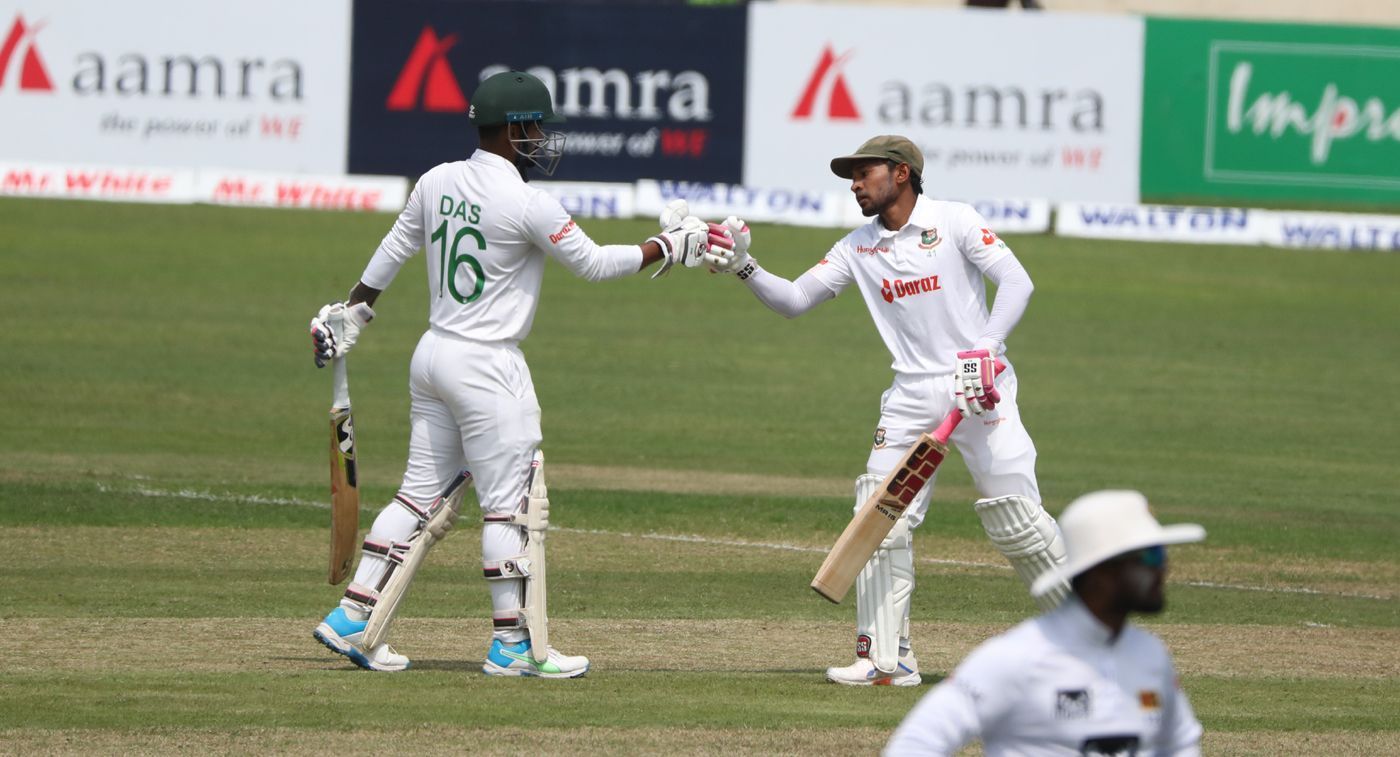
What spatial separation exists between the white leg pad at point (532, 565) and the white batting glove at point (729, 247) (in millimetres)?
1196

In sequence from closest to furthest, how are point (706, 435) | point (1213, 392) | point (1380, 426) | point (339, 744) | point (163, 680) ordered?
1. point (339, 744)
2. point (163, 680)
3. point (706, 435)
4. point (1380, 426)
5. point (1213, 392)

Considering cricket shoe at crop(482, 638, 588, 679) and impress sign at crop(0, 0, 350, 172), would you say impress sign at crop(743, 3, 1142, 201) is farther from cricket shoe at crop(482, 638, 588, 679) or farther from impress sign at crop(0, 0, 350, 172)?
cricket shoe at crop(482, 638, 588, 679)

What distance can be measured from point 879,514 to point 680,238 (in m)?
1.34

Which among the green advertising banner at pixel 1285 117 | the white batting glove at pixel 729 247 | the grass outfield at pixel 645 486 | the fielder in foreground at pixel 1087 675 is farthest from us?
the green advertising banner at pixel 1285 117

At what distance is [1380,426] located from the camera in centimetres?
1920

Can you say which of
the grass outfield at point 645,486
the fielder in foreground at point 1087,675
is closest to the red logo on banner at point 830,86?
the grass outfield at point 645,486

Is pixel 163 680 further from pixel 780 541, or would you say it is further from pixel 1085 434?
pixel 1085 434

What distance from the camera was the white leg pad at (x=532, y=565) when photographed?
8258 mm

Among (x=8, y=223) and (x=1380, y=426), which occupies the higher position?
(x=8, y=223)

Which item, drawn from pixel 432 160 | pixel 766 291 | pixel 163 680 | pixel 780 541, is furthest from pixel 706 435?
pixel 432 160

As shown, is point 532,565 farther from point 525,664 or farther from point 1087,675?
point 1087,675

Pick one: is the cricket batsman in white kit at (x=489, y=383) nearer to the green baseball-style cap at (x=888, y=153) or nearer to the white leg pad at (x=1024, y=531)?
the green baseball-style cap at (x=888, y=153)

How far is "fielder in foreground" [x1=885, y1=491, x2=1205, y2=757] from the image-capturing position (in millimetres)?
4473

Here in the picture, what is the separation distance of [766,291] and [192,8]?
817 inches
